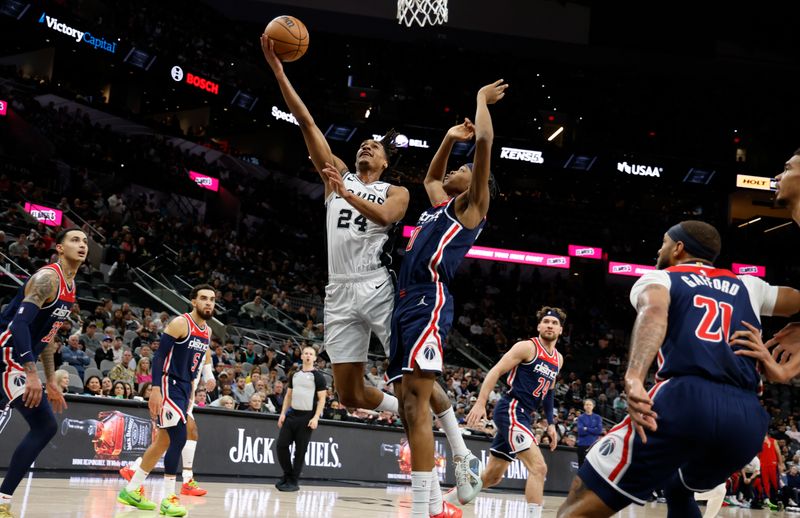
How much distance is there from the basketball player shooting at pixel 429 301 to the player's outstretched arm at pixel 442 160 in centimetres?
1

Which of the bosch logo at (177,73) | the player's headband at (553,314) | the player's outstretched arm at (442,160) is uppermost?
the bosch logo at (177,73)

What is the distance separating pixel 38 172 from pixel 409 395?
2188 cm

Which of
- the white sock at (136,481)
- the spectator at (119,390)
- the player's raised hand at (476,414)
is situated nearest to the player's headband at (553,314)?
the player's raised hand at (476,414)

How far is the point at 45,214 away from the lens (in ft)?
68.9

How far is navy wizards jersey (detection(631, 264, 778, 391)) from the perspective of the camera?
3344 mm

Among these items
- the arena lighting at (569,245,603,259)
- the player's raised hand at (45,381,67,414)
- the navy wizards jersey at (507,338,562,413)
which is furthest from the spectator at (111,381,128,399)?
the arena lighting at (569,245,603,259)

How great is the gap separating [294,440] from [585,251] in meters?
25.2

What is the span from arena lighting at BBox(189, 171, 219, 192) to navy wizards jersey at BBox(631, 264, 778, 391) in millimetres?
27394

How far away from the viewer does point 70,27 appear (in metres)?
25.3

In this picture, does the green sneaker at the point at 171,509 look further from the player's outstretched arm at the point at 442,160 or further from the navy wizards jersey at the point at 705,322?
the navy wizards jersey at the point at 705,322

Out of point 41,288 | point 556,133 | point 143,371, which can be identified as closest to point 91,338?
point 143,371

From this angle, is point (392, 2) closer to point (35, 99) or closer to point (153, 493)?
point (35, 99)

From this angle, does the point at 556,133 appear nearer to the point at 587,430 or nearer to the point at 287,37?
the point at 587,430

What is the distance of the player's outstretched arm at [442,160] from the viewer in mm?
5670
